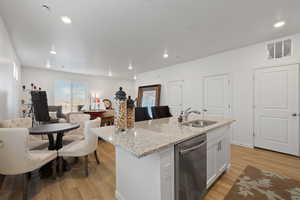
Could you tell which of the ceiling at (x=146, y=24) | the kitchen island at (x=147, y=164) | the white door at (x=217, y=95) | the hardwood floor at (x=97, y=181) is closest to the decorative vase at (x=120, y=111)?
the kitchen island at (x=147, y=164)

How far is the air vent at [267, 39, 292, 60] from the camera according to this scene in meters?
2.92

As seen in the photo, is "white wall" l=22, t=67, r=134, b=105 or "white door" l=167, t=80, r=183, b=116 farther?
"white wall" l=22, t=67, r=134, b=105

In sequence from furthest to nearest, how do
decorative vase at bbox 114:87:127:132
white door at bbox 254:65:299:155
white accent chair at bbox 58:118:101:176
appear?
white door at bbox 254:65:299:155 → white accent chair at bbox 58:118:101:176 → decorative vase at bbox 114:87:127:132

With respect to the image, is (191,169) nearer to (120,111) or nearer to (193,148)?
(193,148)

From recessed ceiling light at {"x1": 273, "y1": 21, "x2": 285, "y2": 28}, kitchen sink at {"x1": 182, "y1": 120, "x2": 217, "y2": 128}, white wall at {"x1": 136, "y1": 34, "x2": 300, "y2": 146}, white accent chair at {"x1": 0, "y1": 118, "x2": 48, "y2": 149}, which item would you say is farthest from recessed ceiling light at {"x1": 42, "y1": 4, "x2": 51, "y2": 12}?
white wall at {"x1": 136, "y1": 34, "x2": 300, "y2": 146}

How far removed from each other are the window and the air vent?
7.80 metres

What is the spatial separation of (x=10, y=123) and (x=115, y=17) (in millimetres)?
2658

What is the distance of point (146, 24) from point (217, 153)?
2489 mm

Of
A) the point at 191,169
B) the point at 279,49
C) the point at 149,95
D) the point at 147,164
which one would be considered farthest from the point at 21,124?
the point at 279,49

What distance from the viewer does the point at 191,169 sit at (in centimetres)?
137

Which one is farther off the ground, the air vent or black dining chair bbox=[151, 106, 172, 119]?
the air vent

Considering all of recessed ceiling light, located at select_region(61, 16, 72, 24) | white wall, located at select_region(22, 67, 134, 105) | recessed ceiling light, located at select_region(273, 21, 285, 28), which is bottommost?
white wall, located at select_region(22, 67, 134, 105)

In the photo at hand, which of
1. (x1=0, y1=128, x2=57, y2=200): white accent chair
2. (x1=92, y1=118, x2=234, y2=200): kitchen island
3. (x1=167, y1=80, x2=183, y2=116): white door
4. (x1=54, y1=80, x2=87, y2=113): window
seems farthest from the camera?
(x1=54, y1=80, x2=87, y2=113): window

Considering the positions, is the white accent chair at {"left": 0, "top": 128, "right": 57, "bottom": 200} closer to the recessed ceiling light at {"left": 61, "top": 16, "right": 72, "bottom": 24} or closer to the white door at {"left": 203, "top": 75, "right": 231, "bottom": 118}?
the recessed ceiling light at {"left": 61, "top": 16, "right": 72, "bottom": 24}
